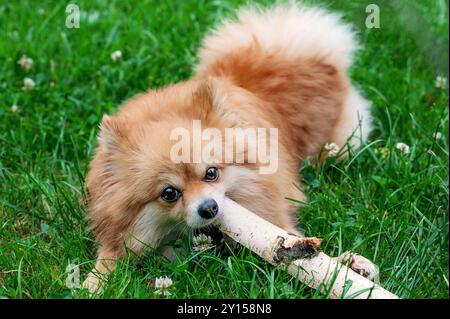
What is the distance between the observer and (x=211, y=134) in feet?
12.3

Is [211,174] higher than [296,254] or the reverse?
higher

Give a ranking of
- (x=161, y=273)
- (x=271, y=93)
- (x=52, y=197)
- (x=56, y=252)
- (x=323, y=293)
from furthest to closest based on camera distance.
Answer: (x=271, y=93)
(x=52, y=197)
(x=56, y=252)
(x=161, y=273)
(x=323, y=293)

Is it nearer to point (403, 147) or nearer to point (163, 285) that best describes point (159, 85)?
point (403, 147)

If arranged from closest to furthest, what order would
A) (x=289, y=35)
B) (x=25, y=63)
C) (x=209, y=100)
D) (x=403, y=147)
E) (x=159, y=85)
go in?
1. (x=209, y=100)
2. (x=403, y=147)
3. (x=289, y=35)
4. (x=159, y=85)
5. (x=25, y=63)

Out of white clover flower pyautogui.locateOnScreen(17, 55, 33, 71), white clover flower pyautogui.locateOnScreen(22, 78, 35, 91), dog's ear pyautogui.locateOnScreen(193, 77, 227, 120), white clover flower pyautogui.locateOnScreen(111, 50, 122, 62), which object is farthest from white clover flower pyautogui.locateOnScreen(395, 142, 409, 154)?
white clover flower pyautogui.locateOnScreen(17, 55, 33, 71)

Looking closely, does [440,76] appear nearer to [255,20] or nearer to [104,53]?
[255,20]

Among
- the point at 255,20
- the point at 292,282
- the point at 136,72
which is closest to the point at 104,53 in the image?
the point at 136,72

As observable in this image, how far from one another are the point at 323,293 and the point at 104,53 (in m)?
3.37

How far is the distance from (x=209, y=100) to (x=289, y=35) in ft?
4.34

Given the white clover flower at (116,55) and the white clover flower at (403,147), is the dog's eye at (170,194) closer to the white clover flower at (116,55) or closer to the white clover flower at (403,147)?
the white clover flower at (403,147)

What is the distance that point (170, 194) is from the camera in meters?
3.64

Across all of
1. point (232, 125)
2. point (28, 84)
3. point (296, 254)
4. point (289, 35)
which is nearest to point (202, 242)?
point (296, 254)

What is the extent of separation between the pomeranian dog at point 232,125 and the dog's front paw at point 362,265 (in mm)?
24

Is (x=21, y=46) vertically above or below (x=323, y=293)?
above
